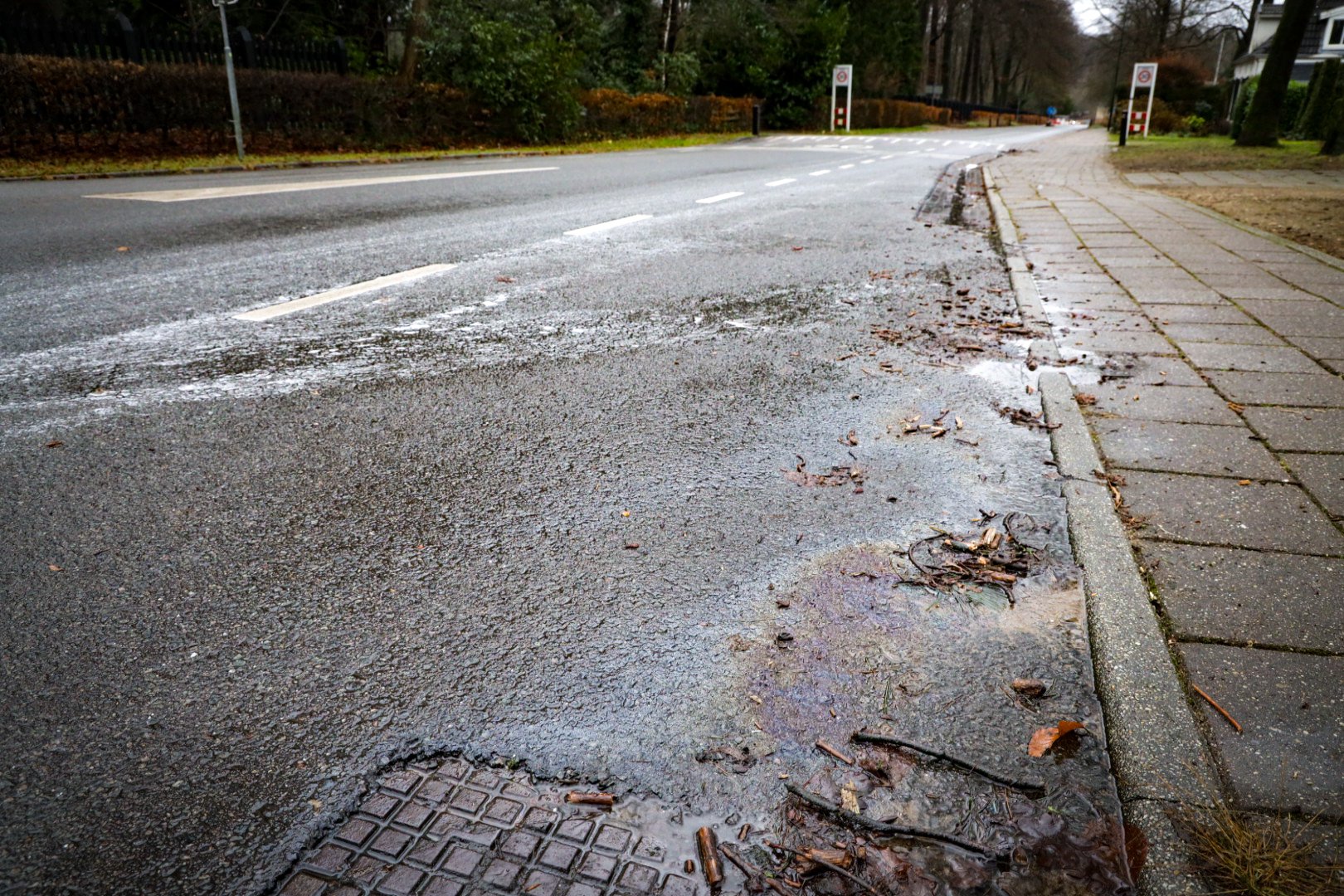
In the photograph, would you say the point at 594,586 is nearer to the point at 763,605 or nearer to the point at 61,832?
the point at 763,605

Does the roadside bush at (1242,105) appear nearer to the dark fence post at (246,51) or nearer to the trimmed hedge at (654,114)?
the trimmed hedge at (654,114)

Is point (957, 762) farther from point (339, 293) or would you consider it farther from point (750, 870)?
point (339, 293)

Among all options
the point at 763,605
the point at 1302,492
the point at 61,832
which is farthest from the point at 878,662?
the point at 1302,492

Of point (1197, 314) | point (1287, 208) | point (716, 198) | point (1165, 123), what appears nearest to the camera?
point (1197, 314)

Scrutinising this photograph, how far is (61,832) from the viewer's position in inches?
59.7

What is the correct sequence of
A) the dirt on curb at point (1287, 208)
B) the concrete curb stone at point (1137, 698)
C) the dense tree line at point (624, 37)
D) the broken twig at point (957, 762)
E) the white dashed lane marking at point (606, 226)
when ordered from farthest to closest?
the dense tree line at point (624, 37) → the dirt on curb at point (1287, 208) → the white dashed lane marking at point (606, 226) → the broken twig at point (957, 762) → the concrete curb stone at point (1137, 698)

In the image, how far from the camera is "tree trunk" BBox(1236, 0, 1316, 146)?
76.4ft

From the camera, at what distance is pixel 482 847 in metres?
1.54

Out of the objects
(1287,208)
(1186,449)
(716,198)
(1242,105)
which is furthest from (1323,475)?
(1242,105)

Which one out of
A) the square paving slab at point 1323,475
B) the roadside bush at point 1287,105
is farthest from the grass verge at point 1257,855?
the roadside bush at point 1287,105

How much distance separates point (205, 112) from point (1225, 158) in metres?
21.3

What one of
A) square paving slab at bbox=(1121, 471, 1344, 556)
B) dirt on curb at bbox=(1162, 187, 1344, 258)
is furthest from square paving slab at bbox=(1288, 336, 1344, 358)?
dirt on curb at bbox=(1162, 187, 1344, 258)

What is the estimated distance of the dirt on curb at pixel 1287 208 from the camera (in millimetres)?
8688

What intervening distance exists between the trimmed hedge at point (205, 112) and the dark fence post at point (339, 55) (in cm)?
196
